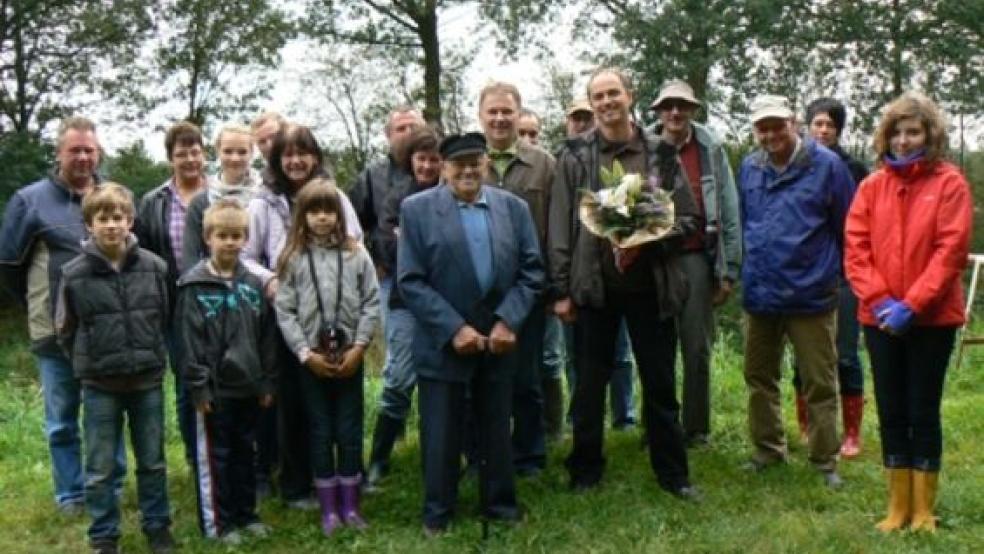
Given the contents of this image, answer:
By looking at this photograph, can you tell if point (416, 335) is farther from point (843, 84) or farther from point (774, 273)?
point (843, 84)

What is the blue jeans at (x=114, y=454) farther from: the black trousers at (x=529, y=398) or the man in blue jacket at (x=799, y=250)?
the man in blue jacket at (x=799, y=250)

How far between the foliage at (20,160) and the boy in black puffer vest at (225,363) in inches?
689

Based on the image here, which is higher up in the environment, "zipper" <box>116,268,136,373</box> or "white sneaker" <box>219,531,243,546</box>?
"zipper" <box>116,268,136,373</box>

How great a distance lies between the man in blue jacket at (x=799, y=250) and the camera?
5.54 metres

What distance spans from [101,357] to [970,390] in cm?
732

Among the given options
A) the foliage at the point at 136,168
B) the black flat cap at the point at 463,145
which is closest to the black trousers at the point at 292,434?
the black flat cap at the point at 463,145

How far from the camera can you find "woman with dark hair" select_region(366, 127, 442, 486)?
5734 mm

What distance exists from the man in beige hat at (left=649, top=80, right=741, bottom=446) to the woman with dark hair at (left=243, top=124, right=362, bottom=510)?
1877 mm

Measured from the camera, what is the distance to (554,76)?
27.2m

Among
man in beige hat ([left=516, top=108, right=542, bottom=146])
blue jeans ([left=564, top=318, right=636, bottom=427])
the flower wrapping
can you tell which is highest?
man in beige hat ([left=516, top=108, right=542, bottom=146])

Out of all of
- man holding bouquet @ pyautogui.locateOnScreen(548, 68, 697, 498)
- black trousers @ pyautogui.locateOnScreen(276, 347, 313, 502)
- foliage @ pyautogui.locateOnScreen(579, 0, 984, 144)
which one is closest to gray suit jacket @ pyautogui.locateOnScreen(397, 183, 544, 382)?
man holding bouquet @ pyautogui.locateOnScreen(548, 68, 697, 498)

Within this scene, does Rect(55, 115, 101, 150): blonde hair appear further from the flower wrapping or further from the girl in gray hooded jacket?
the flower wrapping

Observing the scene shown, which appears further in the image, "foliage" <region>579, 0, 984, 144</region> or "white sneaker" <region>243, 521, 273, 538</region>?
"foliage" <region>579, 0, 984, 144</region>

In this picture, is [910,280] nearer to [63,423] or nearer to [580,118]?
[580,118]
